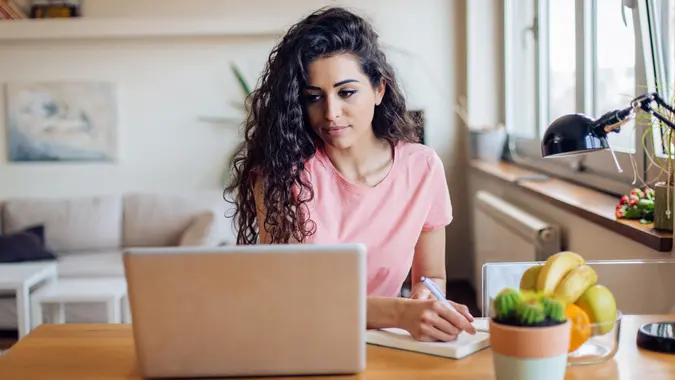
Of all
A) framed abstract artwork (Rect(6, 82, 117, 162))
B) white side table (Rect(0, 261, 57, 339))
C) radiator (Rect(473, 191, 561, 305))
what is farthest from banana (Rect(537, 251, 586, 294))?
framed abstract artwork (Rect(6, 82, 117, 162))

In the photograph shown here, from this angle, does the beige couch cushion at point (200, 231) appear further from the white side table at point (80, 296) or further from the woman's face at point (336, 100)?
the woman's face at point (336, 100)

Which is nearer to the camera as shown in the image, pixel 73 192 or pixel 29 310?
pixel 29 310

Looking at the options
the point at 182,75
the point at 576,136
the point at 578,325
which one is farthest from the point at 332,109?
the point at 182,75

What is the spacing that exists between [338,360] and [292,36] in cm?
84

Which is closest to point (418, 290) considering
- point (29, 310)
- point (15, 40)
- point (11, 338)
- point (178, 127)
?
point (29, 310)

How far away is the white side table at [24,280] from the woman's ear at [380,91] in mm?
2420

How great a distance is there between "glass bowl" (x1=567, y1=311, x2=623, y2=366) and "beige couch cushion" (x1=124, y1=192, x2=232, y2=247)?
360cm

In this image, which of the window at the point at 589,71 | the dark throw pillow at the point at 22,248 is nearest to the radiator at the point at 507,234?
the window at the point at 589,71

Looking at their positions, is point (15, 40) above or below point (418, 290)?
above

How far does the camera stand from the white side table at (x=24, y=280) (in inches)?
144

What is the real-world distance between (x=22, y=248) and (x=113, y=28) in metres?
1.45

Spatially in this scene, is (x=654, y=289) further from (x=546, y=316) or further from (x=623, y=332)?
(x=546, y=316)

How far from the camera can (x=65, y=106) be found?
16.6ft

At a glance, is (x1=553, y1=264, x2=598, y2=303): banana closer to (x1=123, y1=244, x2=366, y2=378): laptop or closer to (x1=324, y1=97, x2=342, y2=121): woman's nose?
(x1=123, y1=244, x2=366, y2=378): laptop
